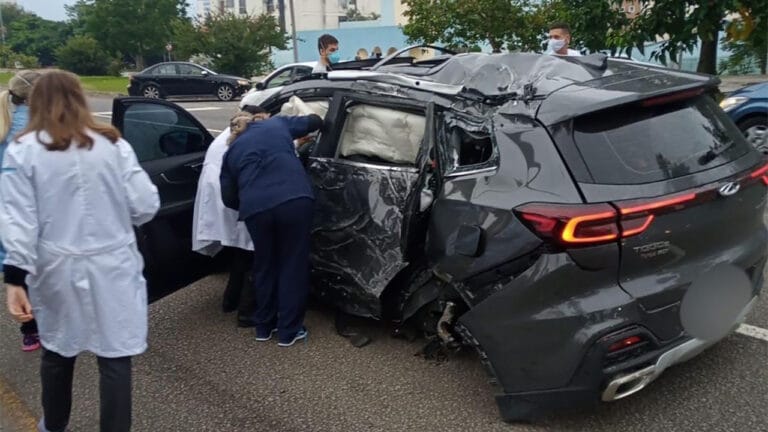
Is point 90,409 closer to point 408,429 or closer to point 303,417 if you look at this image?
point 303,417

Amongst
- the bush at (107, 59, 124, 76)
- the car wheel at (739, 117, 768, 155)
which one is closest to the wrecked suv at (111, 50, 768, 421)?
the car wheel at (739, 117, 768, 155)

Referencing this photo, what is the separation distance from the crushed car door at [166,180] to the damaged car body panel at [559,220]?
3.97 ft

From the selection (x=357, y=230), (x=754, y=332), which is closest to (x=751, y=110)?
(x=754, y=332)

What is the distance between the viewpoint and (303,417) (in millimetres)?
3246

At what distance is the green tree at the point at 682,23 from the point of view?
9.41 meters

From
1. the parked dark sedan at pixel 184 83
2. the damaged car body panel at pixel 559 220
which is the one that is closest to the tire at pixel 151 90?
the parked dark sedan at pixel 184 83

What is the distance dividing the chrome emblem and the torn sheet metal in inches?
56.0

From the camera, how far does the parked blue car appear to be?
24.2 feet

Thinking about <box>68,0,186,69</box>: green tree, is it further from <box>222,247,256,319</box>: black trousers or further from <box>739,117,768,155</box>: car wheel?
<box>222,247,256,319</box>: black trousers

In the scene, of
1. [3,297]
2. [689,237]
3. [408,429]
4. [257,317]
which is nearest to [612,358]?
[689,237]

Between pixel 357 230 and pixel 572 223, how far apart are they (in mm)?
1473

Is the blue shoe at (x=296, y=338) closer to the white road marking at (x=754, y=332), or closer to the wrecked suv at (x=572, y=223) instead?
the wrecked suv at (x=572, y=223)

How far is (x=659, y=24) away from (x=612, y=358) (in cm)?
924

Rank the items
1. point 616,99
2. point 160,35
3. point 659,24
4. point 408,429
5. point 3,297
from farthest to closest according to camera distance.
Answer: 1. point 160,35
2. point 659,24
3. point 3,297
4. point 408,429
5. point 616,99
